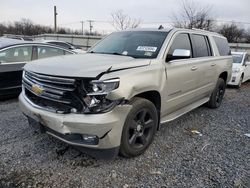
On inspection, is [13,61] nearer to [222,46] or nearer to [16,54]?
[16,54]

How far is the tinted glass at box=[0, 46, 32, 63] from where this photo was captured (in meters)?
6.03

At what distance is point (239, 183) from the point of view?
3.09 meters

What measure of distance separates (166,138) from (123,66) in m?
1.71

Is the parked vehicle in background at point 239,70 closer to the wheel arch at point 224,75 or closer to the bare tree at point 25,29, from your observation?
the wheel arch at point 224,75

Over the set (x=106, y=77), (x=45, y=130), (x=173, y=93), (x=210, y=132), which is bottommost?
(x=210, y=132)

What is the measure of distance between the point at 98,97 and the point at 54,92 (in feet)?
1.93

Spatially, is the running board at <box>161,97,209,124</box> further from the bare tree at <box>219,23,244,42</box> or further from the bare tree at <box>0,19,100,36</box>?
the bare tree at <box>0,19,100,36</box>

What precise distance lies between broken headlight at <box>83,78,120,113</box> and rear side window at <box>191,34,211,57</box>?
8.70 feet

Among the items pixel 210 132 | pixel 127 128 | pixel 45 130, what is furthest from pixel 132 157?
pixel 210 132

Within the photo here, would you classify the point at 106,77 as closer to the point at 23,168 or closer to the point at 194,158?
the point at 23,168

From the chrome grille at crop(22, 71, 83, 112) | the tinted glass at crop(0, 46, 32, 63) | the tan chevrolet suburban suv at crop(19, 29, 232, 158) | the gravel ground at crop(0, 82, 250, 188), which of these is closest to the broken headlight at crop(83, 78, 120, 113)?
the tan chevrolet suburban suv at crop(19, 29, 232, 158)

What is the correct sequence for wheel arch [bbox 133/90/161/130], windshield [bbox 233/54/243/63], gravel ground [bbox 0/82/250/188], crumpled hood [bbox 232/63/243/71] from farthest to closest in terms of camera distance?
windshield [bbox 233/54/243/63], crumpled hood [bbox 232/63/243/71], wheel arch [bbox 133/90/161/130], gravel ground [bbox 0/82/250/188]

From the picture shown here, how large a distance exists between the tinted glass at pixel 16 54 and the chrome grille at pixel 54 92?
9.69ft

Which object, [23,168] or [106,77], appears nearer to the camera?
[106,77]
